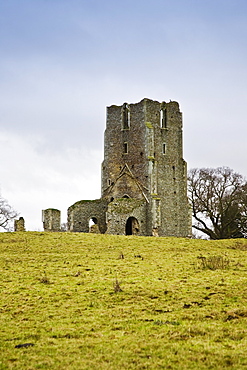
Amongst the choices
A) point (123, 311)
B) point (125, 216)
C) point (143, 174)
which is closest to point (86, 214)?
point (125, 216)

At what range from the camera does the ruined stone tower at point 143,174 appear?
1770 inches

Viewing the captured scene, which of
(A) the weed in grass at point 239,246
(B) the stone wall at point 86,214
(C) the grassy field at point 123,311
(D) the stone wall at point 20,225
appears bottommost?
(C) the grassy field at point 123,311

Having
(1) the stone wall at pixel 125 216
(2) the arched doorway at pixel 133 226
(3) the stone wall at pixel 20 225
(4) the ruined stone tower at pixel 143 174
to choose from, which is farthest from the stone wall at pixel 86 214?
(3) the stone wall at pixel 20 225

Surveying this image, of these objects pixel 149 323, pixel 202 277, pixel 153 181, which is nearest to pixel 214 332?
pixel 149 323

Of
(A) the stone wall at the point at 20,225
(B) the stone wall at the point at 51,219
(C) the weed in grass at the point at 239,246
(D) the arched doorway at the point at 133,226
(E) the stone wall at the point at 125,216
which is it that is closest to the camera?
(C) the weed in grass at the point at 239,246

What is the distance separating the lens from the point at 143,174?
4619cm

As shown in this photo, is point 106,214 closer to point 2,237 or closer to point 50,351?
point 2,237

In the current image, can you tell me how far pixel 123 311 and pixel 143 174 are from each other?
33697 mm

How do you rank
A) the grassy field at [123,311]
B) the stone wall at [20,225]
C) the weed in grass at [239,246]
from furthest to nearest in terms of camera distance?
the stone wall at [20,225], the weed in grass at [239,246], the grassy field at [123,311]

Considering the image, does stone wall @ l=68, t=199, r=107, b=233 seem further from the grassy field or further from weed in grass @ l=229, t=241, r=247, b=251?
the grassy field

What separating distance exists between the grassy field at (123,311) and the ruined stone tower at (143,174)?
808 inches

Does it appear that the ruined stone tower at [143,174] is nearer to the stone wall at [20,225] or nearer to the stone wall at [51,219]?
the stone wall at [51,219]

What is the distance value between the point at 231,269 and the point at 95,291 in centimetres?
643

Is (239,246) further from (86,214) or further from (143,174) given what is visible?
(86,214)
